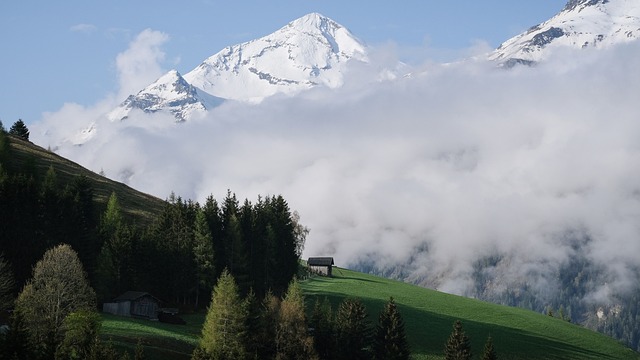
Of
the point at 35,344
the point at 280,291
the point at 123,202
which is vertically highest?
the point at 123,202

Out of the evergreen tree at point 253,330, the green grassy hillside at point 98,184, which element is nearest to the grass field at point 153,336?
the evergreen tree at point 253,330

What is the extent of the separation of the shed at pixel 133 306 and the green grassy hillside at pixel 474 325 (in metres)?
31.2

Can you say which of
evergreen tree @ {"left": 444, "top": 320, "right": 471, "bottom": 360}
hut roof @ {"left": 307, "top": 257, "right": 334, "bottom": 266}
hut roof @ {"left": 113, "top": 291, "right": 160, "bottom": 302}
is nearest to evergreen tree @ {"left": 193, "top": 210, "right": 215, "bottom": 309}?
hut roof @ {"left": 113, "top": 291, "right": 160, "bottom": 302}

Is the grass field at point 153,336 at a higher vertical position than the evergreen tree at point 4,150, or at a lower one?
lower

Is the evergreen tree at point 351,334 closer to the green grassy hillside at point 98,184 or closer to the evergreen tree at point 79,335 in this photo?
the evergreen tree at point 79,335

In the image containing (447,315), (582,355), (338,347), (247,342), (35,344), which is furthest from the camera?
(447,315)

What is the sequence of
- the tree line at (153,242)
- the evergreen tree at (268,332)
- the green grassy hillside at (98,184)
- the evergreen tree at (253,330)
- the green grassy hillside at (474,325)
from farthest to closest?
the green grassy hillside at (98,184), the green grassy hillside at (474,325), the tree line at (153,242), the evergreen tree at (268,332), the evergreen tree at (253,330)

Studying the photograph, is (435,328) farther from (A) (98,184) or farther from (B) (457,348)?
(A) (98,184)

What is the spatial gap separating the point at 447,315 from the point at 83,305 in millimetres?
75388

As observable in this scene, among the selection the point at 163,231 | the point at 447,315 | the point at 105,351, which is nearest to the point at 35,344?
the point at 105,351

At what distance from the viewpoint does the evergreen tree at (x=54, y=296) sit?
84312 millimetres

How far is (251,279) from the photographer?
129m

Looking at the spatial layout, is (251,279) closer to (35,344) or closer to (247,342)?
(247,342)

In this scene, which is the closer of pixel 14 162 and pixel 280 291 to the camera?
pixel 280 291
